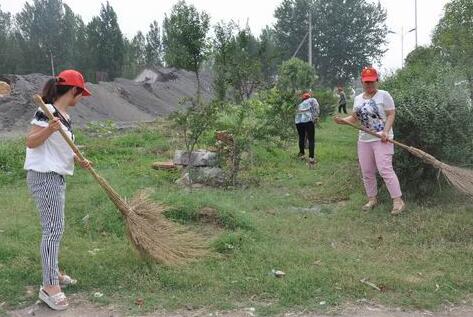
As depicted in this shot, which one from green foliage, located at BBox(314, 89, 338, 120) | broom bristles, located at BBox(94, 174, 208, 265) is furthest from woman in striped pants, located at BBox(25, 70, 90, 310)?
green foliage, located at BBox(314, 89, 338, 120)

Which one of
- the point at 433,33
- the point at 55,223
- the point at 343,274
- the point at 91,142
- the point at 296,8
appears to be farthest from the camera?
the point at 296,8

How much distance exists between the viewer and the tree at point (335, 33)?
2169 inches

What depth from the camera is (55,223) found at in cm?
382

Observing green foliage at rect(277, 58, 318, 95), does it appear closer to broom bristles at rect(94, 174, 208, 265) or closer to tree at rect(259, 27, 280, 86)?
tree at rect(259, 27, 280, 86)

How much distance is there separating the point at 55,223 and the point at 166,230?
1.01 meters

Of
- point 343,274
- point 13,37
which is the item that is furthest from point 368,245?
point 13,37

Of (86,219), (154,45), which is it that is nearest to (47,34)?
(154,45)

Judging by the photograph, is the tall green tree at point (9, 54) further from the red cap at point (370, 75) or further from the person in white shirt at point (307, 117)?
the red cap at point (370, 75)

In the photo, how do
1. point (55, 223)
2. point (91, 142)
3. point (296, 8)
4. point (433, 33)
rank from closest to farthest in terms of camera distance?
point (55, 223) < point (91, 142) < point (433, 33) < point (296, 8)

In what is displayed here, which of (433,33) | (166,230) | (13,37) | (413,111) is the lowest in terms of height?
(166,230)

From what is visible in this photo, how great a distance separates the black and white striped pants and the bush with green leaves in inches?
157

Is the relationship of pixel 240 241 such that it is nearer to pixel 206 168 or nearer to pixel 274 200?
pixel 274 200

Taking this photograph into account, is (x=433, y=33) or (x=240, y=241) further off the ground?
(x=433, y=33)

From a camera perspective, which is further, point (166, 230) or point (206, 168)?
point (206, 168)
